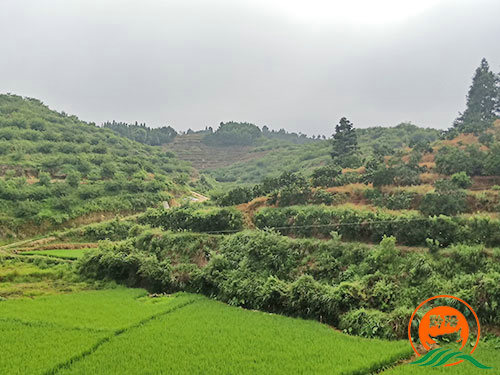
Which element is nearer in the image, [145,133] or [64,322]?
[64,322]

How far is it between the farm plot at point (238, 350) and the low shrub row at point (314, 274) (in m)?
1.11

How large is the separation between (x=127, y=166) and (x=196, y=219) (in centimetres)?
3075

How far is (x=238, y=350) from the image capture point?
371 inches

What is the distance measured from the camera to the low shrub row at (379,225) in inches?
513

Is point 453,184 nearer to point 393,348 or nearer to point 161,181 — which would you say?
point 393,348

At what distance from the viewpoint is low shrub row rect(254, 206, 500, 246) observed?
13.0 m

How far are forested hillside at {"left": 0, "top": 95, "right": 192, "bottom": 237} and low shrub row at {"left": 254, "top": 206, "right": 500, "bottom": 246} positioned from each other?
71.3 ft

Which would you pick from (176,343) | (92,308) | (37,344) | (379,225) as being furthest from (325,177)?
(37,344)

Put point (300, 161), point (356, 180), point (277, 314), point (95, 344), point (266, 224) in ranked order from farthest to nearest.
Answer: point (300, 161)
point (356, 180)
point (266, 224)
point (277, 314)
point (95, 344)

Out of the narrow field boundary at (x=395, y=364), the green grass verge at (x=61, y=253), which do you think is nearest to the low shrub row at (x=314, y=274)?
the narrow field boundary at (x=395, y=364)

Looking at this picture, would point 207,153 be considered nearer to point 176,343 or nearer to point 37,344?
point 37,344

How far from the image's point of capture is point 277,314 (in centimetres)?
1291

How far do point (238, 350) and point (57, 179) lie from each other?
127 ft

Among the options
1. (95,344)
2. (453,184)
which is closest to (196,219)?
(95,344)
